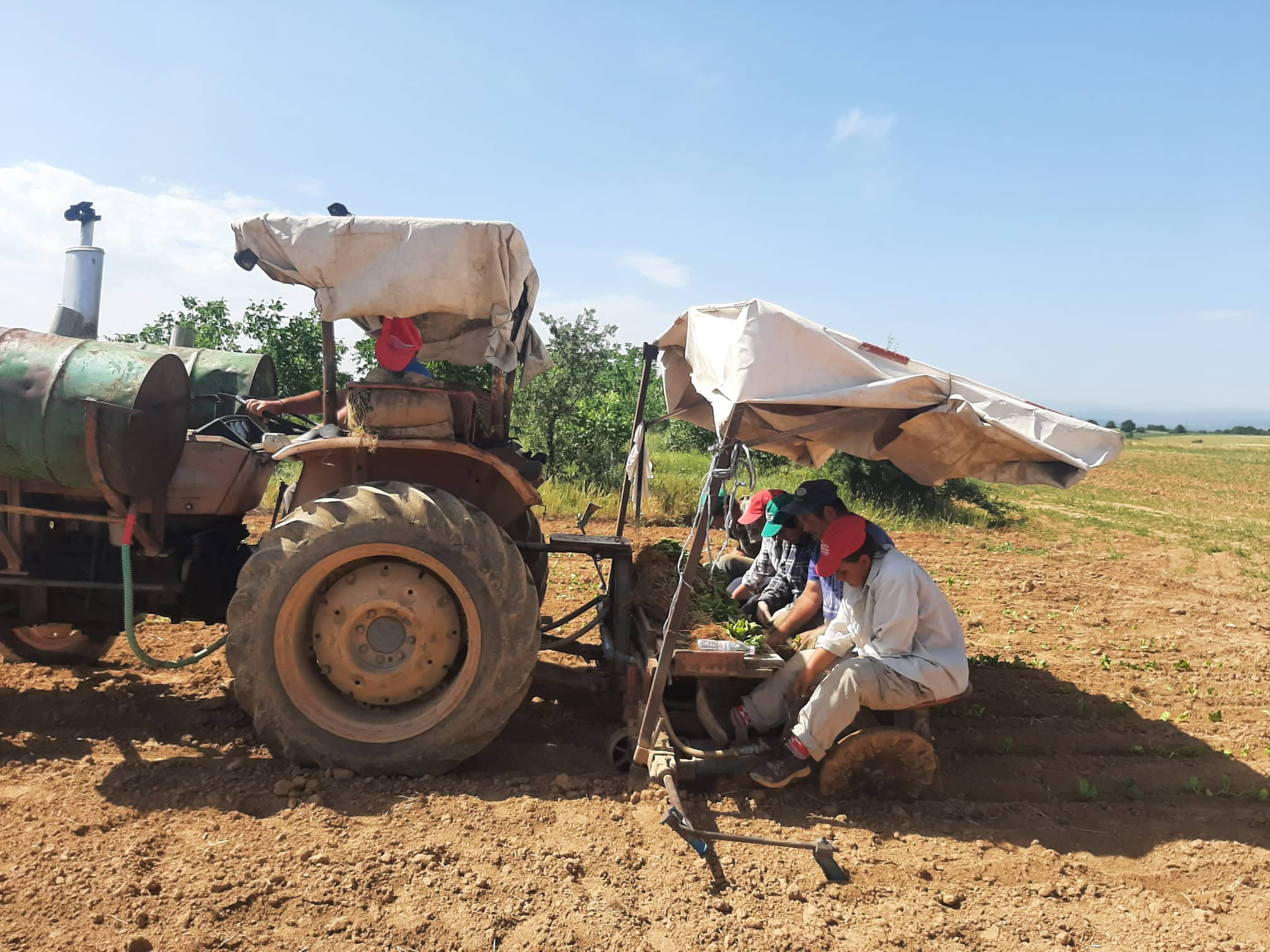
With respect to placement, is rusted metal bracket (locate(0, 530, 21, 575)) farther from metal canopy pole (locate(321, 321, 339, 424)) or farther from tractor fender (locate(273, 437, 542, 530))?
metal canopy pole (locate(321, 321, 339, 424))

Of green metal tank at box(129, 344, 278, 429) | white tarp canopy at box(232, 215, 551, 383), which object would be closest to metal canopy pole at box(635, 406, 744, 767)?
white tarp canopy at box(232, 215, 551, 383)

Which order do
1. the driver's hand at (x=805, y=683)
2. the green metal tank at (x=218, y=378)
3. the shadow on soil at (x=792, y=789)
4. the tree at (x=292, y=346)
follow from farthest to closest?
the tree at (x=292, y=346) < the green metal tank at (x=218, y=378) < the driver's hand at (x=805, y=683) < the shadow on soil at (x=792, y=789)

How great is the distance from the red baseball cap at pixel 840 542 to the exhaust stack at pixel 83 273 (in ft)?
14.0

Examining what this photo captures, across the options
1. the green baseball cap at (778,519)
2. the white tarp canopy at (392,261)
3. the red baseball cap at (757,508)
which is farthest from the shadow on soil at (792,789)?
the white tarp canopy at (392,261)

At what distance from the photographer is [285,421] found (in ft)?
17.0

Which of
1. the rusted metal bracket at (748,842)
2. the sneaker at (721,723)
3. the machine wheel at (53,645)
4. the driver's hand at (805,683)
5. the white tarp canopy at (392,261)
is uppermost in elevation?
the white tarp canopy at (392,261)

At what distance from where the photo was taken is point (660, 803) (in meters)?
3.65

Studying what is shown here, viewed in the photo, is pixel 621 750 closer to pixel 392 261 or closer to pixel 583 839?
pixel 583 839

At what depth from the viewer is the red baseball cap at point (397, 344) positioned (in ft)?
13.3

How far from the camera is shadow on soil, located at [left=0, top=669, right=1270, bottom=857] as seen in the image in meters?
3.70

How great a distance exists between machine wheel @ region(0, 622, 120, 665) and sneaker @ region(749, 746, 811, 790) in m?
3.75

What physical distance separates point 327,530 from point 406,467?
58 cm

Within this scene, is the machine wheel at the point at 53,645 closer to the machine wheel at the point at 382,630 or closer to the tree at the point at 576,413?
the machine wheel at the point at 382,630

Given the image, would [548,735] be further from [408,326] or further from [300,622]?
[408,326]
